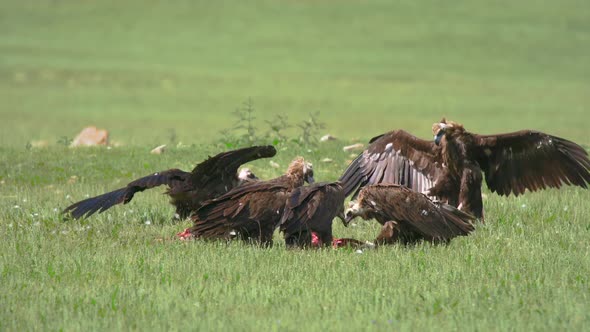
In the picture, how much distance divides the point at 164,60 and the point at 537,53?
1759 cm

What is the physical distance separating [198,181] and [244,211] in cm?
122

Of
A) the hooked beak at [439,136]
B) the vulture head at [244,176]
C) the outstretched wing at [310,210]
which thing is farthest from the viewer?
the hooked beak at [439,136]

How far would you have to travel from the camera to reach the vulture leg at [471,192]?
10508 mm

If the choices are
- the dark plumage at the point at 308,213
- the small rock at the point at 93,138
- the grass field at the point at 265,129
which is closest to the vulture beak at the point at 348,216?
the dark plumage at the point at 308,213

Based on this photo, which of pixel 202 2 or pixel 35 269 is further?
pixel 202 2

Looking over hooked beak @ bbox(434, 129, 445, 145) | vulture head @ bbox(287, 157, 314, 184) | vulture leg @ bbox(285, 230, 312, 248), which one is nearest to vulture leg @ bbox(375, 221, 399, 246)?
vulture leg @ bbox(285, 230, 312, 248)

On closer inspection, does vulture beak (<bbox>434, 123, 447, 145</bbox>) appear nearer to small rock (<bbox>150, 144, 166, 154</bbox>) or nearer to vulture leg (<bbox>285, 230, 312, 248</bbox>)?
vulture leg (<bbox>285, 230, 312, 248</bbox>)

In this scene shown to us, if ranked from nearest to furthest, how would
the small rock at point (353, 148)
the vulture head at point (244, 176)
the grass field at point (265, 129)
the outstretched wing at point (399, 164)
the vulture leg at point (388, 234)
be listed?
1. the grass field at point (265, 129)
2. the vulture leg at point (388, 234)
3. the vulture head at point (244, 176)
4. the outstretched wing at point (399, 164)
5. the small rock at point (353, 148)

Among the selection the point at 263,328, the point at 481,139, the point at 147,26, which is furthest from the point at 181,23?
the point at 263,328

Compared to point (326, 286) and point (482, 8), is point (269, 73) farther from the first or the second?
point (326, 286)

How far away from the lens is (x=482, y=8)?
57594 mm

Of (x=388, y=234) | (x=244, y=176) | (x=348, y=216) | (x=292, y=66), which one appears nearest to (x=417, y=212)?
(x=388, y=234)

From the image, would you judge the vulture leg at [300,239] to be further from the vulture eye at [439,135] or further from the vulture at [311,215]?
the vulture eye at [439,135]

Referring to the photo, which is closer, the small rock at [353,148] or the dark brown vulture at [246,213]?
the dark brown vulture at [246,213]
